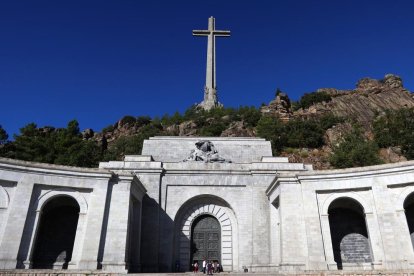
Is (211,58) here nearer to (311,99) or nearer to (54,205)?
(311,99)

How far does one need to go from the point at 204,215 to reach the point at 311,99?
57.7 meters

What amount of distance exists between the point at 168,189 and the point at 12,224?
9632 millimetres

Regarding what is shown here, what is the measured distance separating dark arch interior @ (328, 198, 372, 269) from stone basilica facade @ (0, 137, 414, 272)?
58 mm

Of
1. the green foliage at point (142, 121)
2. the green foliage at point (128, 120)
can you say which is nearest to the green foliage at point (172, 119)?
the green foliage at point (142, 121)

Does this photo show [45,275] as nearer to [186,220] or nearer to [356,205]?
[186,220]

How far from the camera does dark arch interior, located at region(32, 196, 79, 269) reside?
2000 centimetres

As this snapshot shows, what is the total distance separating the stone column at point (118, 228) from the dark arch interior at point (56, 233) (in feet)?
9.51

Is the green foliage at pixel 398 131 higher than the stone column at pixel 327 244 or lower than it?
higher

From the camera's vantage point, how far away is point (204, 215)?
78.3 feet

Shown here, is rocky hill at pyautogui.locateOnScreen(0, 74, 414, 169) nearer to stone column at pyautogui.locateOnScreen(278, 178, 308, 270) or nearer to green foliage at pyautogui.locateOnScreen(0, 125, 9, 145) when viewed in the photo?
green foliage at pyautogui.locateOnScreen(0, 125, 9, 145)

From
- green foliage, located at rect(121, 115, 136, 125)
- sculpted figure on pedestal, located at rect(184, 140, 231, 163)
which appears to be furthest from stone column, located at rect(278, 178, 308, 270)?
green foliage, located at rect(121, 115, 136, 125)

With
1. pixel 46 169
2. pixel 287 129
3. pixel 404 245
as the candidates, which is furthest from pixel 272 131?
pixel 46 169

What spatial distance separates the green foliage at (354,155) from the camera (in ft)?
144

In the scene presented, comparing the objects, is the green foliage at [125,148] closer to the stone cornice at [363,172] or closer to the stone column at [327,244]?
the stone cornice at [363,172]
